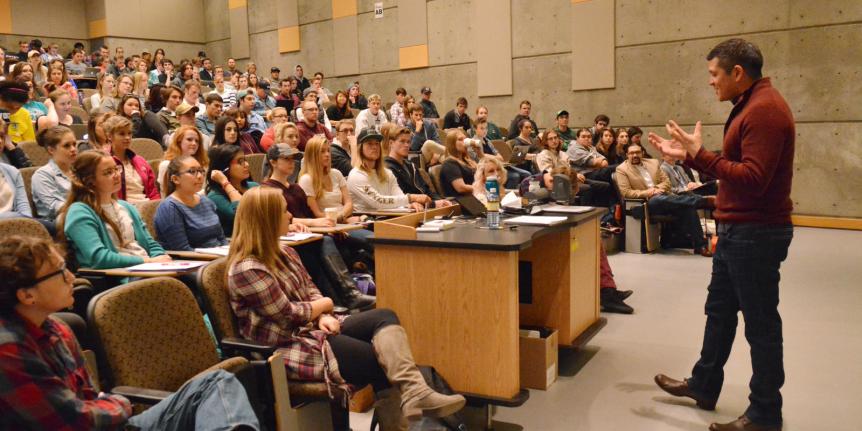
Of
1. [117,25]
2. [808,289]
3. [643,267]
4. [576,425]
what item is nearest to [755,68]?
[576,425]

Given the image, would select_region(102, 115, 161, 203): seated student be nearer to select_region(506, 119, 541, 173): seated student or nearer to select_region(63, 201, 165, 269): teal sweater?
select_region(63, 201, 165, 269): teal sweater

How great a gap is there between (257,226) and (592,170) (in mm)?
5466

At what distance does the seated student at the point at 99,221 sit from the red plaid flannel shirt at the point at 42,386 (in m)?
1.31

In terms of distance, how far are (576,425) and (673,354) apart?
1.11 metres

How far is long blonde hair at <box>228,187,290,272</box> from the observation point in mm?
2432

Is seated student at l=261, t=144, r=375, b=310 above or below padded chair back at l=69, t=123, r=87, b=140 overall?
below

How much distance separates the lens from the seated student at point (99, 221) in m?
2.93

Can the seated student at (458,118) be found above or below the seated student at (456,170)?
above

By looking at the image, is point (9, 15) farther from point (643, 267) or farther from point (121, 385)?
point (121, 385)

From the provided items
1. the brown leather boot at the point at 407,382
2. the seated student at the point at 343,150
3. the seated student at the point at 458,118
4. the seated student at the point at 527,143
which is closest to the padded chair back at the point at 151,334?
the brown leather boot at the point at 407,382

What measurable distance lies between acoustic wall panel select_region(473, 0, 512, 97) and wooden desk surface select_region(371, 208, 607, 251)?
291 inches

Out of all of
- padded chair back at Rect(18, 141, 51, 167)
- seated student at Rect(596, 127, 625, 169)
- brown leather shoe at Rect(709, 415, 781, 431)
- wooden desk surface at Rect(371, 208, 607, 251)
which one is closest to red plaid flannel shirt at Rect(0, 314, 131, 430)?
wooden desk surface at Rect(371, 208, 607, 251)

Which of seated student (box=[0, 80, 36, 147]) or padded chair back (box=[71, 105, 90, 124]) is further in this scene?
padded chair back (box=[71, 105, 90, 124])

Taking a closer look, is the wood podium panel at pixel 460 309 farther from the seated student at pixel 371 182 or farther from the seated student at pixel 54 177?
the seated student at pixel 54 177
